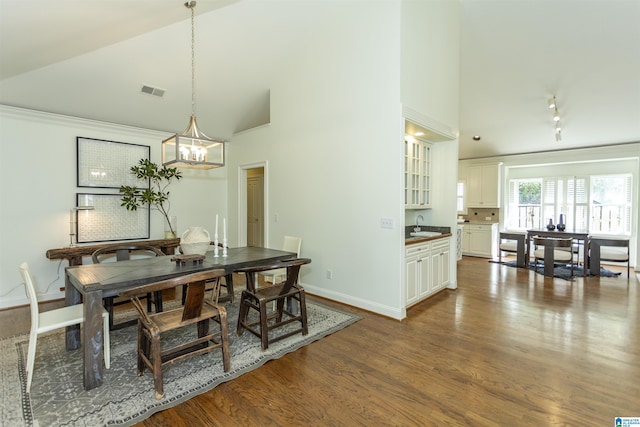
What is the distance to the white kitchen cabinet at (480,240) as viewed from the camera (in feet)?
25.0

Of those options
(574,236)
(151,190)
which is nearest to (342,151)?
(151,190)

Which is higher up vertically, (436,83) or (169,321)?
(436,83)

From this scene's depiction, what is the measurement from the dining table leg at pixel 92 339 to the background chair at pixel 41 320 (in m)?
0.15

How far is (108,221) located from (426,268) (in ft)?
16.1

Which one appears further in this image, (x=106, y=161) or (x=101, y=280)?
(x=106, y=161)

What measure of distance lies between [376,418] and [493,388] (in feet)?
3.20

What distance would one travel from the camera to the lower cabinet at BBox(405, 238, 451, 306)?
3818 millimetres

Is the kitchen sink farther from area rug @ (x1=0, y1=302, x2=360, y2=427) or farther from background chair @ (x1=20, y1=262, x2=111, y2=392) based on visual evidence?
background chair @ (x1=20, y1=262, x2=111, y2=392)

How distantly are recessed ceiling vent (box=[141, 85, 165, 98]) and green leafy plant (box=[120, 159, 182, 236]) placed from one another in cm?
110

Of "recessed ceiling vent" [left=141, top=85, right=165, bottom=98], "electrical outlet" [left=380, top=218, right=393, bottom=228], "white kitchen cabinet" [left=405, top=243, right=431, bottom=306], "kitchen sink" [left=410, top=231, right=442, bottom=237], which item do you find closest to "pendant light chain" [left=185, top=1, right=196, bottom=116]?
"recessed ceiling vent" [left=141, top=85, right=165, bottom=98]

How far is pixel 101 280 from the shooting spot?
233 cm

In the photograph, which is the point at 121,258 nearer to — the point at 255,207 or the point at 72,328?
the point at 72,328

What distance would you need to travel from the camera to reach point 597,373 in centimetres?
245

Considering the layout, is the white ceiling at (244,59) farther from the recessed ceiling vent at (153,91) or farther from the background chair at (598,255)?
the background chair at (598,255)
